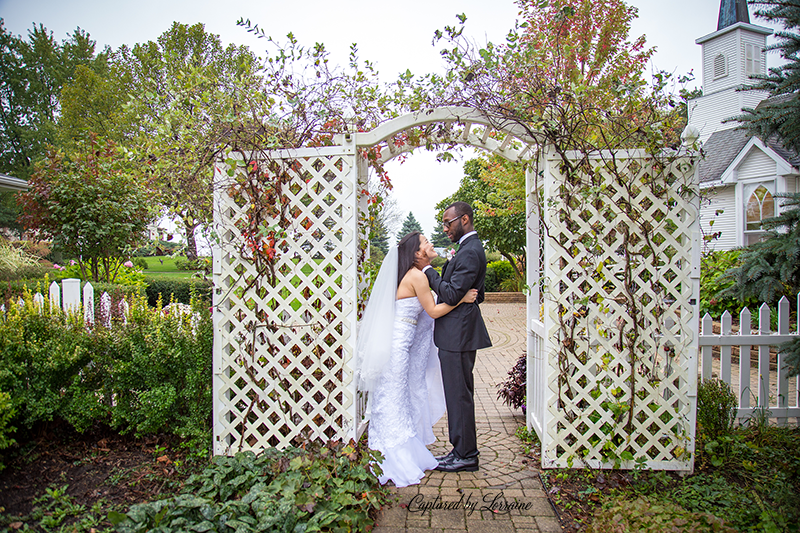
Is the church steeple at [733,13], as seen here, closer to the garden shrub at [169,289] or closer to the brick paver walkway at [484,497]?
the brick paver walkway at [484,497]

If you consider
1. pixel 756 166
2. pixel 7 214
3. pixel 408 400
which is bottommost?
pixel 408 400

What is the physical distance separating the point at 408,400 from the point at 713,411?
247 centimetres

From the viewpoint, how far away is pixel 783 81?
3.68m

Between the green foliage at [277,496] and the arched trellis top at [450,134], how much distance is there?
2.25 metres

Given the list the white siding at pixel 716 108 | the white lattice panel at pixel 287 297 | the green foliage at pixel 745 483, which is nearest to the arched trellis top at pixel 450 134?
the white lattice panel at pixel 287 297

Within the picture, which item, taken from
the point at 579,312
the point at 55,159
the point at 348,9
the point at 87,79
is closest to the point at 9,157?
the point at 87,79

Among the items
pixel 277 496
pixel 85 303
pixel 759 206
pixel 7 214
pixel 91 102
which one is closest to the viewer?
pixel 277 496

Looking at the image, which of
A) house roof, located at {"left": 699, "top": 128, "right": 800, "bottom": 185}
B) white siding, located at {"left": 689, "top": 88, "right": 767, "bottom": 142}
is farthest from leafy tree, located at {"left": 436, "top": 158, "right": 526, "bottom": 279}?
white siding, located at {"left": 689, "top": 88, "right": 767, "bottom": 142}

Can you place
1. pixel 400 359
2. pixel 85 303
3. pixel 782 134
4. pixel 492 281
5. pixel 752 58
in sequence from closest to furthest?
pixel 400 359, pixel 782 134, pixel 85 303, pixel 752 58, pixel 492 281

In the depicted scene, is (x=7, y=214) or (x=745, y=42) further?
(x=7, y=214)

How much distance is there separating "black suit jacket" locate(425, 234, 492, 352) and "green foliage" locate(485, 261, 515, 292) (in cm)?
1324

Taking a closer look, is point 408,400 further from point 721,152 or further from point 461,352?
point 721,152

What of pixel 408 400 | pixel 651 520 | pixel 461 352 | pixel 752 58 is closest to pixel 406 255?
pixel 461 352

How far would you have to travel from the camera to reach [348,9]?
5.75 meters
